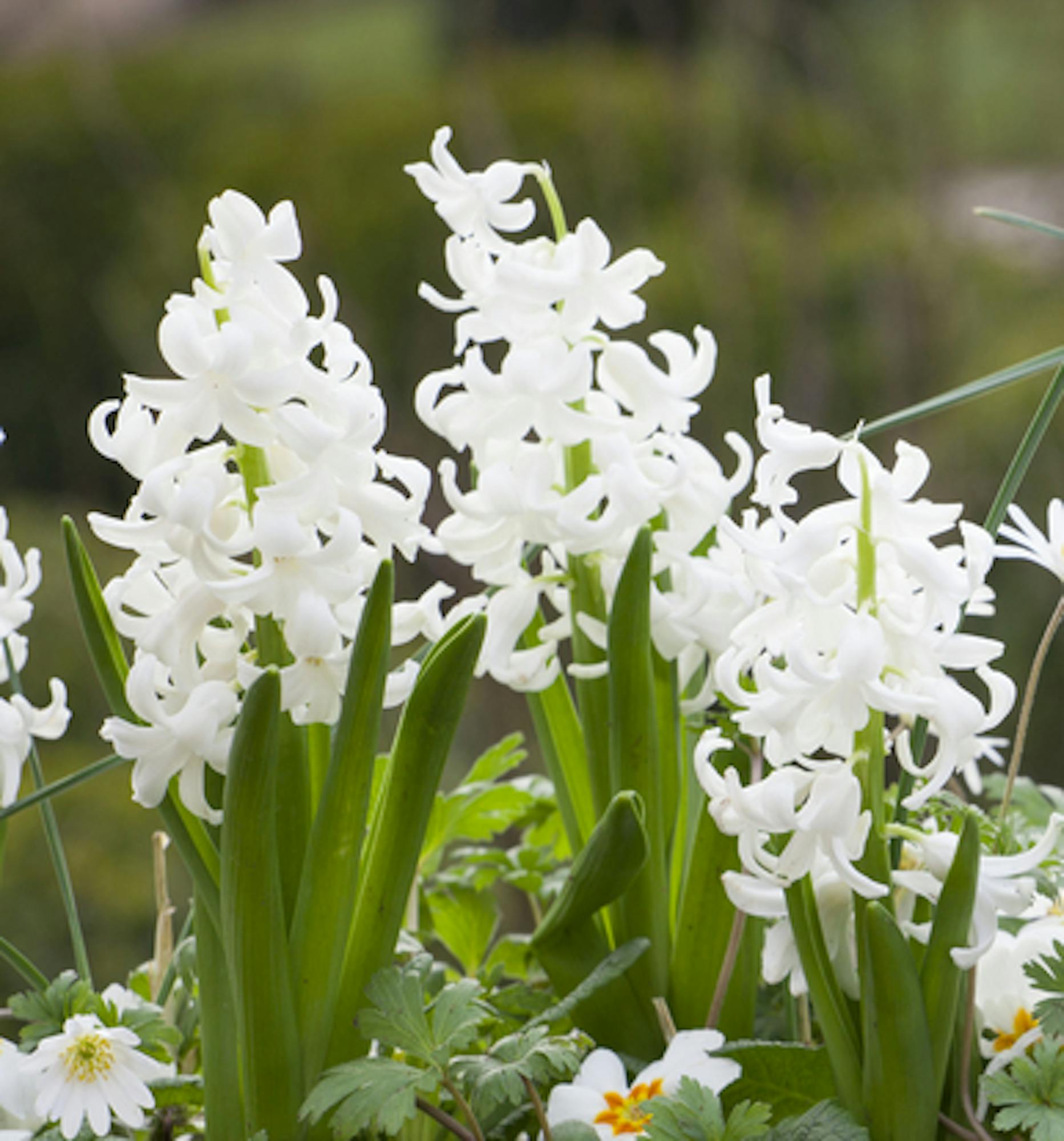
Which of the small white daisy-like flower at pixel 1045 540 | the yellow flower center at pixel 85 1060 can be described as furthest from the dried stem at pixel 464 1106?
the small white daisy-like flower at pixel 1045 540

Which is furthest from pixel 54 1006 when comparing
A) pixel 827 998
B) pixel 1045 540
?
pixel 1045 540

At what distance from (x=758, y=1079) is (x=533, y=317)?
253 millimetres

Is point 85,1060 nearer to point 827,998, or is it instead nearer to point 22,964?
point 22,964

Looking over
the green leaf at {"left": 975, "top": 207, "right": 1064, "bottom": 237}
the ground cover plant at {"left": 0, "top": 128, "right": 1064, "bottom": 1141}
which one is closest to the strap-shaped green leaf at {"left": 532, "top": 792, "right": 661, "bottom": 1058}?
the ground cover plant at {"left": 0, "top": 128, "right": 1064, "bottom": 1141}

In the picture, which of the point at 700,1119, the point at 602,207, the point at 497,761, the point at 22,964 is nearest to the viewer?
the point at 700,1119

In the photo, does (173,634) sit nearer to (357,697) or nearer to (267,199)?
(357,697)

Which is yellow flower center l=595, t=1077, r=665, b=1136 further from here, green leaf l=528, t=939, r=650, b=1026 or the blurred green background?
the blurred green background

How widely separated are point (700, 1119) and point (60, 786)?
22cm

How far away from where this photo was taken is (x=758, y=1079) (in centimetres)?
42

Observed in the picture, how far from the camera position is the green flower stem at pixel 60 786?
427 mm

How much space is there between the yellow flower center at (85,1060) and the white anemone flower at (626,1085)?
136mm

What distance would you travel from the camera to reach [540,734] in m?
0.50

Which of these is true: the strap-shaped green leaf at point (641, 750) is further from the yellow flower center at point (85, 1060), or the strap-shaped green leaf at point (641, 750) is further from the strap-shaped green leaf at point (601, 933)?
the yellow flower center at point (85, 1060)

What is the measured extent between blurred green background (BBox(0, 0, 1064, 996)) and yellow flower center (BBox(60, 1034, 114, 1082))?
1487mm
